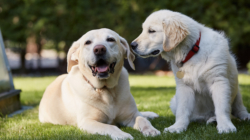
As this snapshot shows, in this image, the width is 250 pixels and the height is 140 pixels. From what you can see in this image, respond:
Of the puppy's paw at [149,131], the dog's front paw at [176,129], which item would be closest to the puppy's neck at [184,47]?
the dog's front paw at [176,129]

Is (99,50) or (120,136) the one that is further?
(99,50)

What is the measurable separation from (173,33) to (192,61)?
395 mm

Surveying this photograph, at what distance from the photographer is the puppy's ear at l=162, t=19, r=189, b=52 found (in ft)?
10.8

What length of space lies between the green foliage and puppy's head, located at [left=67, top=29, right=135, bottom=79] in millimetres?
10573

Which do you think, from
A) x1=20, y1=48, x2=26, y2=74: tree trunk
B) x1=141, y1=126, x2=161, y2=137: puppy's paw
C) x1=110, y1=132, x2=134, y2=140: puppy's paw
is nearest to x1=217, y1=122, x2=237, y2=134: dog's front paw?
x1=141, y1=126, x2=161, y2=137: puppy's paw

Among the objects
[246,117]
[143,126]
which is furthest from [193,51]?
[246,117]

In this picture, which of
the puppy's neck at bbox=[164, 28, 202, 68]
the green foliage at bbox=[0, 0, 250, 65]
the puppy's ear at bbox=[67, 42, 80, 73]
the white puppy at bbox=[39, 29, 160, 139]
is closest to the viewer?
the white puppy at bbox=[39, 29, 160, 139]

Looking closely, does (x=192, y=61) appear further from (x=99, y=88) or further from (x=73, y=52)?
(x=73, y=52)

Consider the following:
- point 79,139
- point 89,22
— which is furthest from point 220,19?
point 79,139

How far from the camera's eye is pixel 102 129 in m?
3.10

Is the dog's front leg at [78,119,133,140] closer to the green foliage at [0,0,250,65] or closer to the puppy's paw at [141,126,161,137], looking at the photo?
the puppy's paw at [141,126,161,137]

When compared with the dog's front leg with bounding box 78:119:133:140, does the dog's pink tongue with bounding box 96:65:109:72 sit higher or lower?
higher

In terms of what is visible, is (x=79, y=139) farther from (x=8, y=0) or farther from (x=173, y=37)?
(x=8, y=0)

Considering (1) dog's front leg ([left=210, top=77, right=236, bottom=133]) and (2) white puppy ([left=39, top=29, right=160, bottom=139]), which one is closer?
(1) dog's front leg ([left=210, top=77, right=236, bottom=133])
